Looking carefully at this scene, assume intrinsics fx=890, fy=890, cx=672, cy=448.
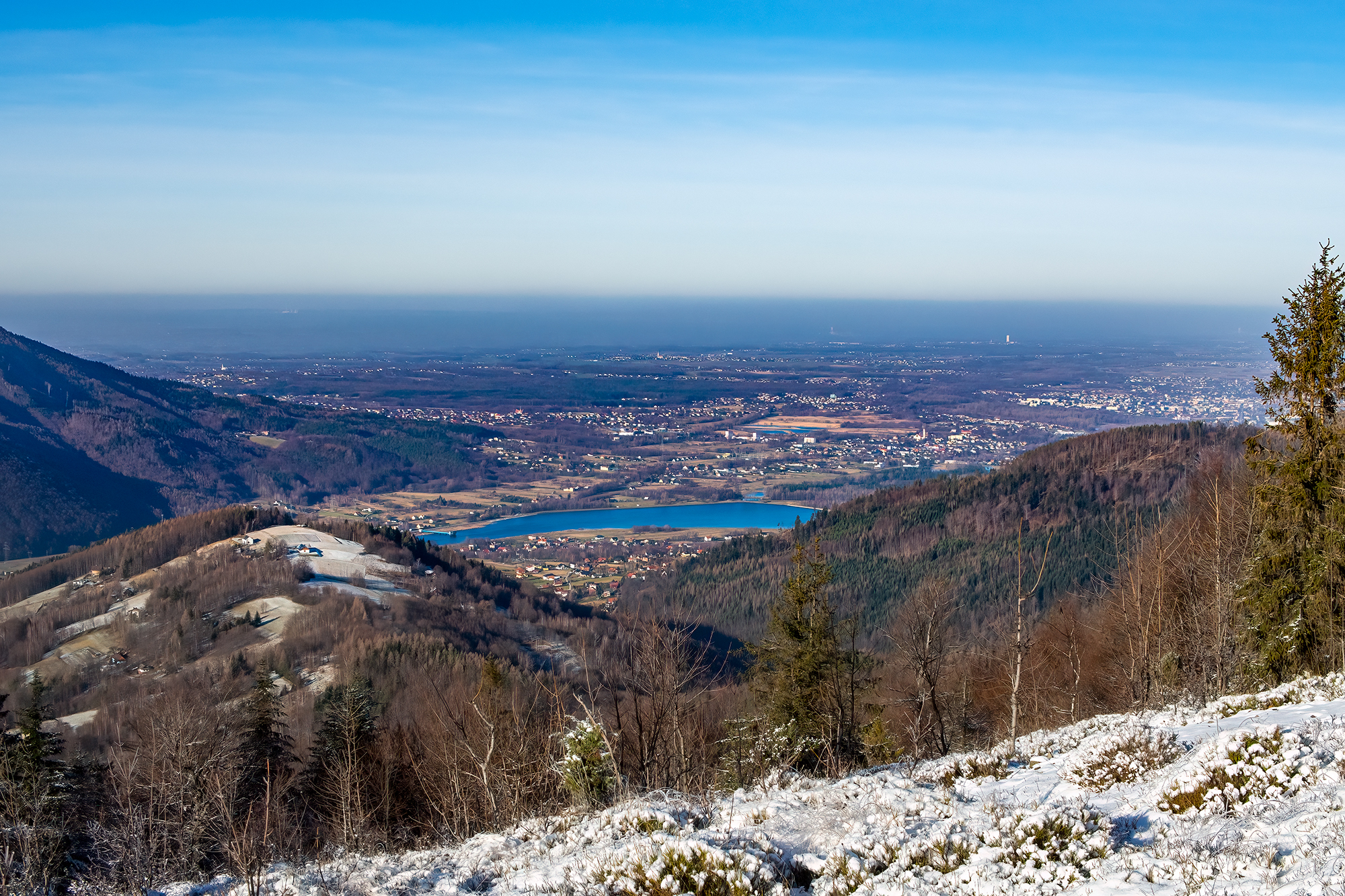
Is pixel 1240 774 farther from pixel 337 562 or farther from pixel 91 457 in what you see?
pixel 91 457

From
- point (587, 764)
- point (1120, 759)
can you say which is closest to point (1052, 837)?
point (1120, 759)

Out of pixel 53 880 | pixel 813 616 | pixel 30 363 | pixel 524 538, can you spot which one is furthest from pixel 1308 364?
pixel 30 363

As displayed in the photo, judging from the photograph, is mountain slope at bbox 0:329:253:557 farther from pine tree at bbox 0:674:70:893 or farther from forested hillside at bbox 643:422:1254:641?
pine tree at bbox 0:674:70:893

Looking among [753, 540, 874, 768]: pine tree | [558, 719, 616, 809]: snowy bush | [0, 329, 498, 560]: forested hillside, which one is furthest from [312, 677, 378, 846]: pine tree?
[0, 329, 498, 560]: forested hillside

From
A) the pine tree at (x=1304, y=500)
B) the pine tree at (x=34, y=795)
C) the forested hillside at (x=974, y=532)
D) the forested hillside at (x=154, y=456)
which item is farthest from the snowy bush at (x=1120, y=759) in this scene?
the forested hillside at (x=154, y=456)

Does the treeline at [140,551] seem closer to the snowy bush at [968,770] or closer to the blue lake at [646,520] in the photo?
the blue lake at [646,520]

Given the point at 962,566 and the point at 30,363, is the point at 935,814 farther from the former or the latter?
the point at 30,363
